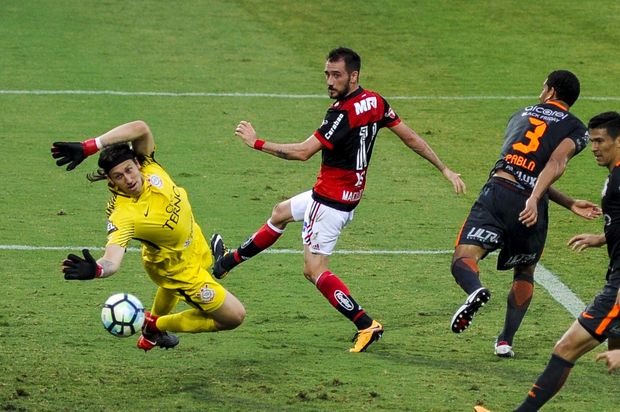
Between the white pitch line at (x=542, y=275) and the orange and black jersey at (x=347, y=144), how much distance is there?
Answer: 2.46 metres

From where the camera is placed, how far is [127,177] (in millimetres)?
9828

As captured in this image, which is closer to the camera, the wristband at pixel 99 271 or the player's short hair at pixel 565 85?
the wristband at pixel 99 271

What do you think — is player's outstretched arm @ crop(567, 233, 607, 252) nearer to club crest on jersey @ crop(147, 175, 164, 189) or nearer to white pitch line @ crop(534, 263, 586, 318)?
white pitch line @ crop(534, 263, 586, 318)

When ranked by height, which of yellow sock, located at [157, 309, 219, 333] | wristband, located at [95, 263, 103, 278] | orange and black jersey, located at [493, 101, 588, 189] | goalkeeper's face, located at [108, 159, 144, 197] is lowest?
yellow sock, located at [157, 309, 219, 333]

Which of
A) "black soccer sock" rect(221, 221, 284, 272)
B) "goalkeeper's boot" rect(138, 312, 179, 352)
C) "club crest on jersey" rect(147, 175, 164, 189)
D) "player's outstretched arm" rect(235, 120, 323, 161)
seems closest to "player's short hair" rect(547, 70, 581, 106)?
"player's outstretched arm" rect(235, 120, 323, 161)

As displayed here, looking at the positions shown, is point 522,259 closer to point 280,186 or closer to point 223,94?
point 280,186

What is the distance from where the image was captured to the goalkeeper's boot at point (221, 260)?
1270cm

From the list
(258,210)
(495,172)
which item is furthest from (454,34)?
(495,172)

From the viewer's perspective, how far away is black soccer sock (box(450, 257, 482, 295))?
34.4 feet

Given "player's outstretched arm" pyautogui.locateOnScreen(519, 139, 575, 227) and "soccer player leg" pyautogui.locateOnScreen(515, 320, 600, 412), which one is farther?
"player's outstretched arm" pyautogui.locateOnScreen(519, 139, 575, 227)

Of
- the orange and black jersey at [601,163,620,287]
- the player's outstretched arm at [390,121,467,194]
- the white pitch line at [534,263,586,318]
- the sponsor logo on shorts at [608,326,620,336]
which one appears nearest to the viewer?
the sponsor logo on shorts at [608,326,620,336]

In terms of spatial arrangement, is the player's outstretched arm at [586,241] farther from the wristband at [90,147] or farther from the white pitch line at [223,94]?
the white pitch line at [223,94]

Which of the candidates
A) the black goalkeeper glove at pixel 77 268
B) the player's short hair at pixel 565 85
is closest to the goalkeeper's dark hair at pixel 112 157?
the black goalkeeper glove at pixel 77 268

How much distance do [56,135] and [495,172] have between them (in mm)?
9014
